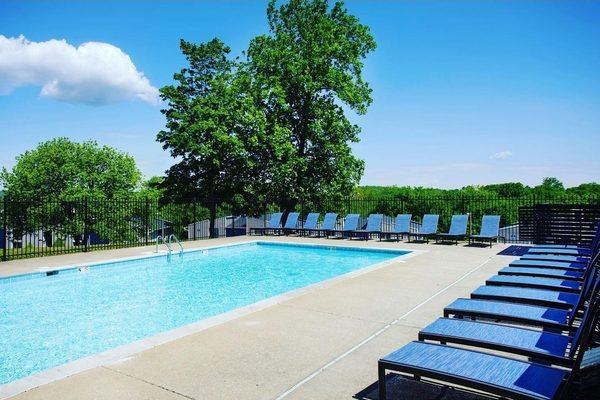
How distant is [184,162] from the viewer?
88.0 ft

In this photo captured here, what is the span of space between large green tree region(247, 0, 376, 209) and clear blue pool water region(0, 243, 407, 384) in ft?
33.2

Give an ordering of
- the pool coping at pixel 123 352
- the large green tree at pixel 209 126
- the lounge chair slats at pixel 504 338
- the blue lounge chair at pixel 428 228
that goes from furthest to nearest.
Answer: the large green tree at pixel 209 126, the blue lounge chair at pixel 428 228, the pool coping at pixel 123 352, the lounge chair slats at pixel 504 338

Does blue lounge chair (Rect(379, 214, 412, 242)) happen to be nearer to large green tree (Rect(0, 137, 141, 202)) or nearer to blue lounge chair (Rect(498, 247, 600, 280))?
blue lounge chair (Rect(498, 247, 600, 280))

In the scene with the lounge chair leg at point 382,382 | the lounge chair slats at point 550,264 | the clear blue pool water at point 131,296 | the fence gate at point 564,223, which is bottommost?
the clear blue pool water at point 131,296

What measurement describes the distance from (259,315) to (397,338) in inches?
78.0

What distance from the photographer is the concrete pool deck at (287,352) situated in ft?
11.2

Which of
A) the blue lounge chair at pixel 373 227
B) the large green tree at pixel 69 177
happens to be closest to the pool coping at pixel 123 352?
the blue lounge chair at pixel 373 227

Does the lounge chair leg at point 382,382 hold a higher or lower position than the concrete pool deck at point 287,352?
higher

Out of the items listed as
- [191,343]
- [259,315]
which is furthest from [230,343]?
[259,315]

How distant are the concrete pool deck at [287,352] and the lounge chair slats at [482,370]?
0.81 metres

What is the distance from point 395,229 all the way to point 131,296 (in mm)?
10972

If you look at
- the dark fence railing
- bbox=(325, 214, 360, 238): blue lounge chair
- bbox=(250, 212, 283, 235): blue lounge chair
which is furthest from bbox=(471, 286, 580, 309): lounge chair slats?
bbox=(250, 212, 283, 235): blue lounge chair

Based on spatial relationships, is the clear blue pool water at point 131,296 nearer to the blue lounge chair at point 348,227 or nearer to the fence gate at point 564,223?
the blue lounge chair at point 348,227

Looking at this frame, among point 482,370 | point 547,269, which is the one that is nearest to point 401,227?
point 547,269
